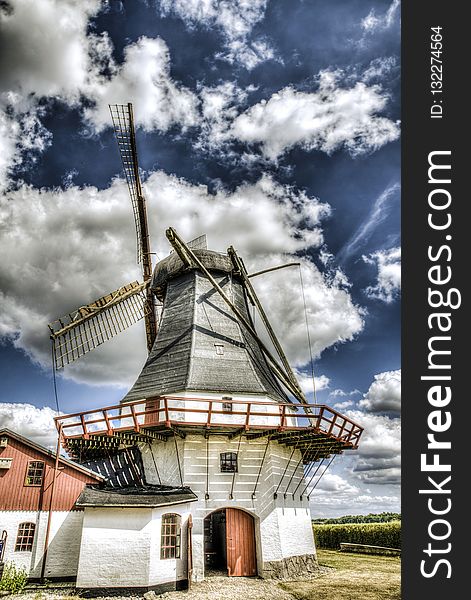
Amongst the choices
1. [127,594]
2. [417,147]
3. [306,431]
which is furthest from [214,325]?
[417,147]

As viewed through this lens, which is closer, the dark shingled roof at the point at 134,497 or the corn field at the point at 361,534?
the dark shingled roof at the point at 134,497

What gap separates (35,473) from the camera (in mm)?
16031

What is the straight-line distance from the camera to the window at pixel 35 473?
624 inches

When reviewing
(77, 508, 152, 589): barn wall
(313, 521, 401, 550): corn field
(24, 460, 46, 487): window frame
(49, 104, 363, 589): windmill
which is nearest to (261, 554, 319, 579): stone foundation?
(49, 104, 363, 589): windmill

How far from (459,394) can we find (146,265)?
65.1 ft

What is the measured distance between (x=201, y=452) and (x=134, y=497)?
2.90 meters

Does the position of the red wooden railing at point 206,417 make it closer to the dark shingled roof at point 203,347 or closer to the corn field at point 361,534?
the dark shingled roof at point 203,347

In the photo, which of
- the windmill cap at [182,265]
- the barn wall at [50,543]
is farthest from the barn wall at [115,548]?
the windmill cap at [182,265]

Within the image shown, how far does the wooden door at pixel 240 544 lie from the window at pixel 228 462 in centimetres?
133

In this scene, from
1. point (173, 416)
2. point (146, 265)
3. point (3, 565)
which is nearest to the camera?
point (3, 565)

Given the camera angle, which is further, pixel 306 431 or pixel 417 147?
pixel 306 431

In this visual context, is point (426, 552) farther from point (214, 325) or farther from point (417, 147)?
point (214, 325)

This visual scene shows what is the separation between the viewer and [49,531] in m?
15.3

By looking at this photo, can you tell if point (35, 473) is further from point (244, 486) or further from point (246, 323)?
point (246, 323)
